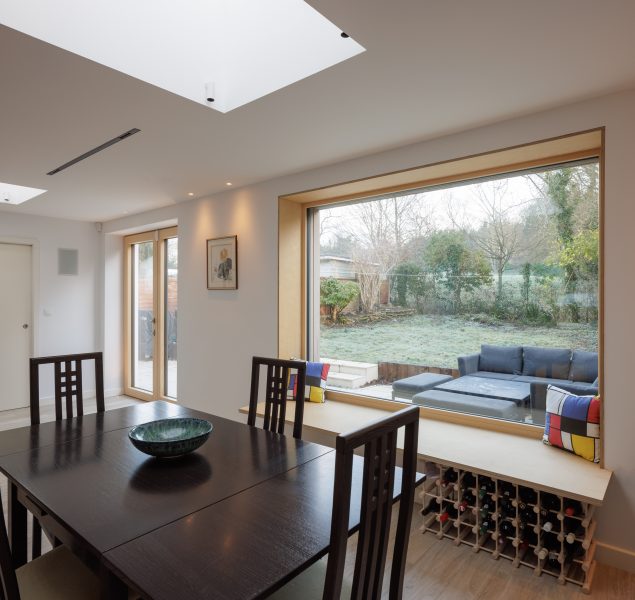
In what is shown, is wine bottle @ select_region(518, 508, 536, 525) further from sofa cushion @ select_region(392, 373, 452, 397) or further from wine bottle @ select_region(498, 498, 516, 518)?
sofa cushion @ select_region(392, 373, 452, 397)

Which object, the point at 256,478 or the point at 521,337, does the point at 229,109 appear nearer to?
the point at 256,478

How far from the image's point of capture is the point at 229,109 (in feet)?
8.05

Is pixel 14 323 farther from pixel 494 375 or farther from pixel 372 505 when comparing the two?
pixel 372 505

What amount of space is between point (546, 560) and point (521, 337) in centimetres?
128

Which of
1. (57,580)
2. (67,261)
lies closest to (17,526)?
(57,580)

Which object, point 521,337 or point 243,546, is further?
point 521,337

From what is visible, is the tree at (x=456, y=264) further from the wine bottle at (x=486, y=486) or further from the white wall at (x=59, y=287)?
the white wall at (x=59, y=287)

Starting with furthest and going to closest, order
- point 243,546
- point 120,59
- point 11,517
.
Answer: point 120,59 → point 11,517 → point 243,546

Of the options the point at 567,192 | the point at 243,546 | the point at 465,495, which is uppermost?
the point at 567,192

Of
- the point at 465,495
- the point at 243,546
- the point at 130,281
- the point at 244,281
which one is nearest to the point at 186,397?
the point at 244,281

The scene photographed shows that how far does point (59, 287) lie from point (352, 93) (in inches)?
201

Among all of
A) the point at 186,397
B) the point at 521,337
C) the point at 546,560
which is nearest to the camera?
the point at 546,560

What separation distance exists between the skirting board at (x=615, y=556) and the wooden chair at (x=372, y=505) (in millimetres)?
1663

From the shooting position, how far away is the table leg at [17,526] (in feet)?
5.99
